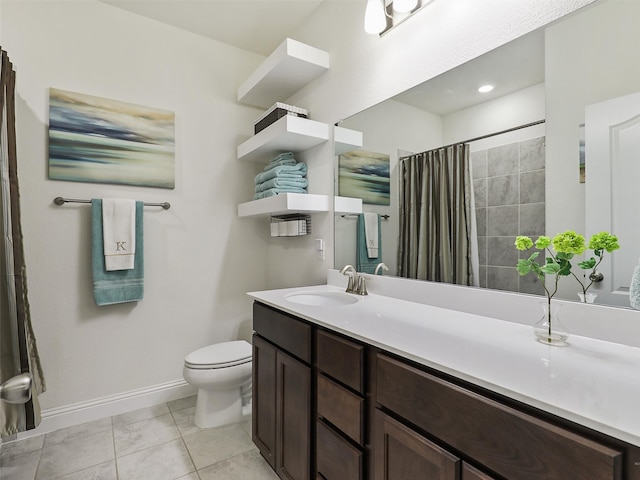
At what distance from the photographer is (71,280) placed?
210cm

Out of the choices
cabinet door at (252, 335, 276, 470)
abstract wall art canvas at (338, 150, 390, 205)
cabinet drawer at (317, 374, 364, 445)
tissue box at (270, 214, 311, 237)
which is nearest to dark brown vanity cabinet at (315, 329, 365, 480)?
cabinet drawer at (317, 374, 364, 445)

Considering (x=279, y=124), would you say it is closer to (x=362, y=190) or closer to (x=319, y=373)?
(x=362, y=190)

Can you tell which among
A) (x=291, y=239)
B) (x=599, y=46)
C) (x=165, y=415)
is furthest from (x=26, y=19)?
(x=599, y=46)

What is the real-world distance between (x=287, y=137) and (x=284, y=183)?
0.29m

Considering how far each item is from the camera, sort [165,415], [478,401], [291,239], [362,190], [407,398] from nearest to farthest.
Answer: [478,401]
[407,398]
[362,190]
[165,415]
[291,239]

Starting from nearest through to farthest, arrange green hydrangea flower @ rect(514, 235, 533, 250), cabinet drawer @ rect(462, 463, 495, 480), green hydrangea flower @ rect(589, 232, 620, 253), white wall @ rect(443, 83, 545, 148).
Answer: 1. cabinet drawer @ rect(462, 463, 495, 480)
2. green hydrangea flower @ rect(589, 232, 620, 253)
3. green hydrangea flower @ rect(514, 235, 533, 250)
4. white wall @ rect(443, 83, 545, 148)

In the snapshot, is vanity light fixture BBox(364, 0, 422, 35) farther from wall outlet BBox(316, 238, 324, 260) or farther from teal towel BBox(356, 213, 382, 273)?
wall outlet BBox(316, 238, 324, 260)

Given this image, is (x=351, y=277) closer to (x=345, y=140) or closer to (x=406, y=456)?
(x=345, y=140)

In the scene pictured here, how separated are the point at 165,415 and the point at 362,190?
1951 millimetres

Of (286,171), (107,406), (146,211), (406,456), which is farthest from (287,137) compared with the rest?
(107,406)

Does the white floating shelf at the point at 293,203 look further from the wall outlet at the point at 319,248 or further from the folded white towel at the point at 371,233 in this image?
the folded white towel at the point at 371,233

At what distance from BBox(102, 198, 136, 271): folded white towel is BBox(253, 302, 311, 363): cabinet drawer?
104 centimetres

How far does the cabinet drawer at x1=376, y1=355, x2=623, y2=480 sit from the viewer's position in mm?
568

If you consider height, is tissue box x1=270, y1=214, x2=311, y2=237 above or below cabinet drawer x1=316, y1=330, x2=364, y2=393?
above
